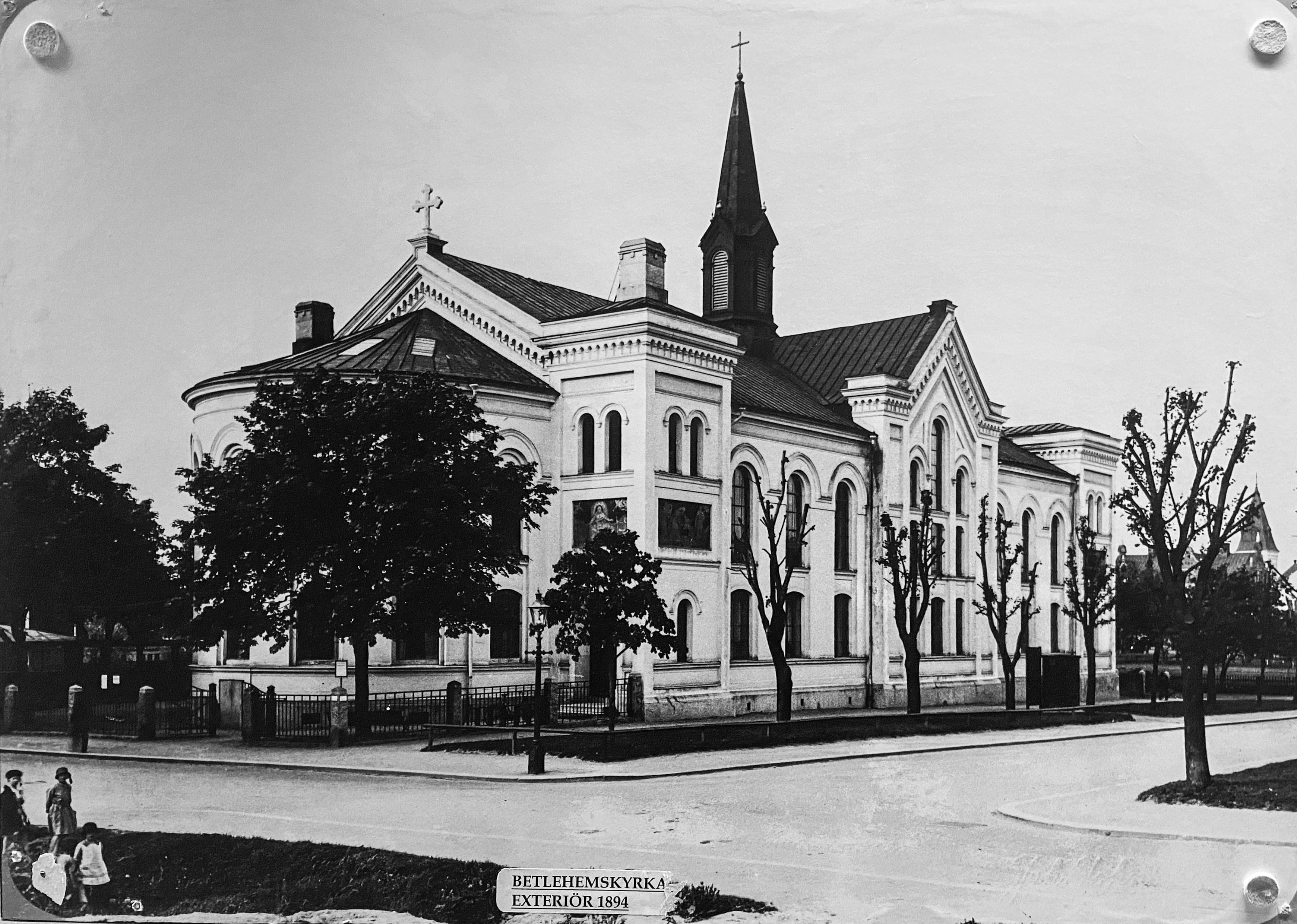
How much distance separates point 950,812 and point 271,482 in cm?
1049

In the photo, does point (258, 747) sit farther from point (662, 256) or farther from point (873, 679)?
point (873, 679)

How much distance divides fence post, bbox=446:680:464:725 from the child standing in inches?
251

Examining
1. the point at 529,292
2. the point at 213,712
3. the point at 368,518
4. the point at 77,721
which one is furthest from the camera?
the point at 213,712

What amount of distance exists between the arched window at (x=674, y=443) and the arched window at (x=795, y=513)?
4980 millimetres

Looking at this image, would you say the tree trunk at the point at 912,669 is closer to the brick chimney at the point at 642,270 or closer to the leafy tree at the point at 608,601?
the leafy tree at the point at 608,601

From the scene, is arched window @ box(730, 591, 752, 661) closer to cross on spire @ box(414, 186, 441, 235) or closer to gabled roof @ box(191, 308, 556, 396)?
gabled roof @ box(191, 308, 556, 396)

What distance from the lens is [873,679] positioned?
27.8 meters

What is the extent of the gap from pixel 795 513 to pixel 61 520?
53.5 feet

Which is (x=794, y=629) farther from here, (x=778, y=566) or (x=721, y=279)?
(x=721, y=279)

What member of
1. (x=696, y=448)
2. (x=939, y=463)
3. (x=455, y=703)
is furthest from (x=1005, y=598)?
(x=455, y=703)

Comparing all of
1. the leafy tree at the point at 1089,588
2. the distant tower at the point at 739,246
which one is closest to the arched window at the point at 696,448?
the distant tower at the point at 739,246

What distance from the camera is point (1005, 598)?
21750 millimetres

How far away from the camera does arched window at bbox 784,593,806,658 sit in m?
26.5

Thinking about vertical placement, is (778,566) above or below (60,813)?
above
